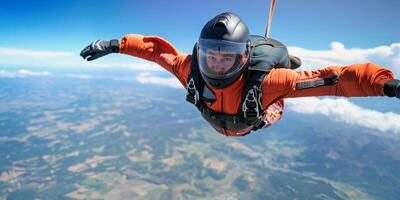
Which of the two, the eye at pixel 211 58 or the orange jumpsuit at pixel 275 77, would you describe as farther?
the eye at pixel 211 58

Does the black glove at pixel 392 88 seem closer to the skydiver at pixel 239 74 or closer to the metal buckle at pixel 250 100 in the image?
the skydiver at pixel 239 74

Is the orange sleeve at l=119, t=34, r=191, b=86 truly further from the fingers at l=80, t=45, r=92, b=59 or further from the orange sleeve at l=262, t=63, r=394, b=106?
the orange sleeve at l=262, t=63, r=394, b=106

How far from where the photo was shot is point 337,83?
3.21 m

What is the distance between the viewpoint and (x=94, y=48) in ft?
15.5

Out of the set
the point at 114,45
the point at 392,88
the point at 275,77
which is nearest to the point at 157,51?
the point at 114,45

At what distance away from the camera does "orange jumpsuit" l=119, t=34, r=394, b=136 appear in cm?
286

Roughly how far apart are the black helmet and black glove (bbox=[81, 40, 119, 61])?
5.88 ft

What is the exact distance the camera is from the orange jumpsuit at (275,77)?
2861mm

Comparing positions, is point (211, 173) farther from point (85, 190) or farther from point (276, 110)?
point (276, 110)

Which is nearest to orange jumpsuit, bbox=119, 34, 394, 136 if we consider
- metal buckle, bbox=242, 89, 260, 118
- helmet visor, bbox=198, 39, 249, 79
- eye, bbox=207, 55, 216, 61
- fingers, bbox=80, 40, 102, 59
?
metal buckle, bbox=242, 89, 260, 118

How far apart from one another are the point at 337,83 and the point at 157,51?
2.87 m

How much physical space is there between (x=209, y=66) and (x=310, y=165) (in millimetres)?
212804

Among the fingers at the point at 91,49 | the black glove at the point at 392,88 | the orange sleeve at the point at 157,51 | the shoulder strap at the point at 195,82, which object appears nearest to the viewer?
the black glove at the point at 392,88

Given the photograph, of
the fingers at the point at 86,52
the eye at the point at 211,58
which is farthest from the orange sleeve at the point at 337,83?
the fingers at the point at 86,52
